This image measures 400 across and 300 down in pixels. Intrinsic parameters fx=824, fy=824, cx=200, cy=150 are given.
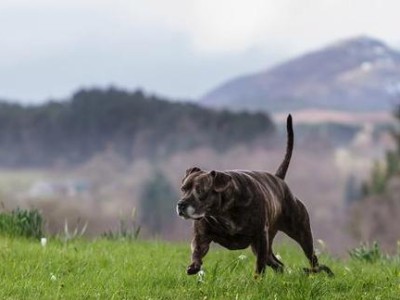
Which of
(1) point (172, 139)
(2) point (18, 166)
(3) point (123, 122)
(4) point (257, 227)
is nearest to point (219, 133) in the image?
(1) point (172, 139)

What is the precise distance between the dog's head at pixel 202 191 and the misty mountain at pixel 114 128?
2731 inches

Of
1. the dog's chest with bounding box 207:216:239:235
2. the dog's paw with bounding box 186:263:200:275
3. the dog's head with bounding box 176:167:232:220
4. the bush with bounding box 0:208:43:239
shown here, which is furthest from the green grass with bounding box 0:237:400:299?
the bush with bounding box 0:208:43:239

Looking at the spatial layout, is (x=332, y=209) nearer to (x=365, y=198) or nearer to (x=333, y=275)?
(x=365, y=198)

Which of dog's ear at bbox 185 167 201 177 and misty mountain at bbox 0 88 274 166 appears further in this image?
misty mountain at bbox 0 88 274 166

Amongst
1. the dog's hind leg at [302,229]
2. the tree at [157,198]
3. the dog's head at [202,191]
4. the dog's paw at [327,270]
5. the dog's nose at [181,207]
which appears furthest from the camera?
the tree at [157,198]

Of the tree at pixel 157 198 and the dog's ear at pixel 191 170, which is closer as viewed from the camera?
→ the dog's ear at pixel 191 170

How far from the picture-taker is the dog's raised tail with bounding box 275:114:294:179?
7.96 meters

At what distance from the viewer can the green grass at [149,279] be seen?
6.72m

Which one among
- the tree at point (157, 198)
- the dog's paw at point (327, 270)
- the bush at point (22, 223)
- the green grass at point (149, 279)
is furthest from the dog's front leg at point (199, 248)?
the tree at point (157, 198)

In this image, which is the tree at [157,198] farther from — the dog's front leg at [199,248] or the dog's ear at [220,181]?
the dog's ear at [220,181]

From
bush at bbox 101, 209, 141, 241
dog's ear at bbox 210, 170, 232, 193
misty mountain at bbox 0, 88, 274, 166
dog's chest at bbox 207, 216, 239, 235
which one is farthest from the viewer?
misty mountain at bbox 0, 88, 274, 166

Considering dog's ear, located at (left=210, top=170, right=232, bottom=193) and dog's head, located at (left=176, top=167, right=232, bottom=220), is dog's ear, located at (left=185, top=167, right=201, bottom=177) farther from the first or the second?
dog's ear, located at (left=210, top=170, right=232, bottom=193)

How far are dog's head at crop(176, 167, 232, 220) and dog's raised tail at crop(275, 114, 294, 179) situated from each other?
1.42 m

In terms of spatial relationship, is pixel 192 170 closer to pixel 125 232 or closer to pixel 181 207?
pixel 181 207
